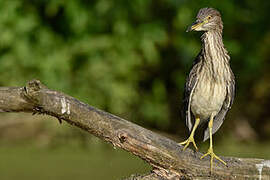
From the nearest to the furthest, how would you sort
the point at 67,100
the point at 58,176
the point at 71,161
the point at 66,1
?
the point at 67,100 < the point at 58,176 < the point at 71,161 < the point at 66,1

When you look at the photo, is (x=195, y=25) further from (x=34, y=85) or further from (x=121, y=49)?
(x=121, y=49)

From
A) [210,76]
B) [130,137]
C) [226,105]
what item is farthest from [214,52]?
[130,137]

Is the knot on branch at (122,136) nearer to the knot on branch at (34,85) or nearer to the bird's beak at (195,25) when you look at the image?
the knot on branch at (34,85)

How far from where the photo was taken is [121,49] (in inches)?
298

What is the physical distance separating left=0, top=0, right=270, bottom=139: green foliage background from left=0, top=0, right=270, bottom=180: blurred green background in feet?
0.04

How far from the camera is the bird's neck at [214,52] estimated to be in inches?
152

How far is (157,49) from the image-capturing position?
7.84 m

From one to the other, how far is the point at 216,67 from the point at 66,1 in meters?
3.91

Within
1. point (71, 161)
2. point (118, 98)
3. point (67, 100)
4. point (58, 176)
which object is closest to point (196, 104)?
point (67, 100)

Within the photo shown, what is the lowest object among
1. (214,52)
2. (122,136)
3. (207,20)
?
(122,136)

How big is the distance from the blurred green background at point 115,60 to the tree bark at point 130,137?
3.61 metres

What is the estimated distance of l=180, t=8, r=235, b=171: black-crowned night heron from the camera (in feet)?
12.5

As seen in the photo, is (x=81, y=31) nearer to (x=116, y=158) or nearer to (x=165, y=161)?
(x=116, y=158)

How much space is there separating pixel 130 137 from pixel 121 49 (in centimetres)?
451
